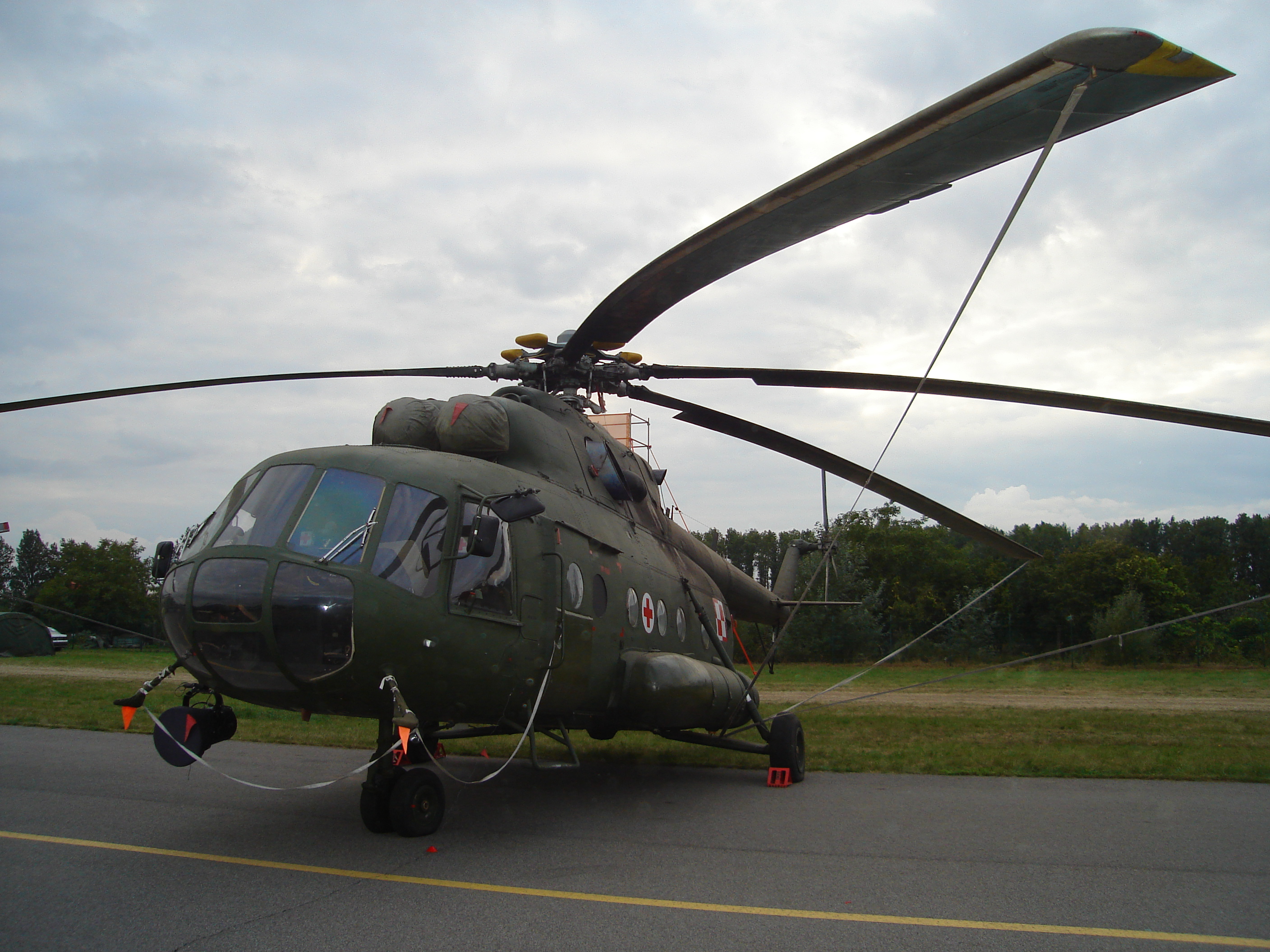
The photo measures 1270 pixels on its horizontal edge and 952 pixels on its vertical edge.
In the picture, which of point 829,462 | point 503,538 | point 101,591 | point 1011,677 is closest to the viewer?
point 503,538

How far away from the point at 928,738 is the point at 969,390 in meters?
7.68

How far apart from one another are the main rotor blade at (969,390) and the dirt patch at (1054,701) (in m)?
9.67

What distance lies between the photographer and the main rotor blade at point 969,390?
20.5ft

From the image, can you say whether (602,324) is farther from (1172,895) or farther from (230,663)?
(1172,895)

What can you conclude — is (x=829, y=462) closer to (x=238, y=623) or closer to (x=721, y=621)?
(x=721, y=621)

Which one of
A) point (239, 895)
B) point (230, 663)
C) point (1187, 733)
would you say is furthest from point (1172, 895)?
point (1187, 733)

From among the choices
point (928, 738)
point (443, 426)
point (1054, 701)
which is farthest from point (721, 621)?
point (1054, 701)

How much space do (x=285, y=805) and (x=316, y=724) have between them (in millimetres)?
7072

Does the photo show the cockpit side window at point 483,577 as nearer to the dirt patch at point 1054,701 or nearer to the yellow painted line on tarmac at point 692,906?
the yellow painted line on tarmac at point 692,906

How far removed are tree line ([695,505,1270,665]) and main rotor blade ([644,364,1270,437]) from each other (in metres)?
24.8

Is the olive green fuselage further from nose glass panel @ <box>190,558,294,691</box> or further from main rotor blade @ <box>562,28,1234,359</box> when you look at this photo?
main rotor blade @ <box>562,28,1234,359</box>

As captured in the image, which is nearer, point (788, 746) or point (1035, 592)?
point (788, 746)

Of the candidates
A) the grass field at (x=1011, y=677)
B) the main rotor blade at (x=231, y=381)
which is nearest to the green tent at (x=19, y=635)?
the grass field at (x=1011, y=677)

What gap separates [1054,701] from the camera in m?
20.6
